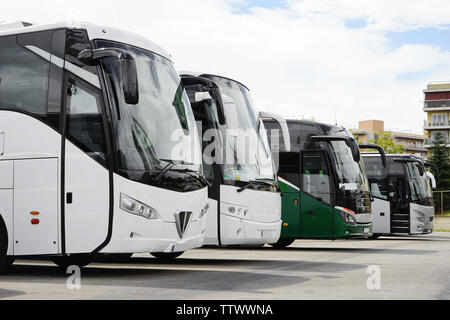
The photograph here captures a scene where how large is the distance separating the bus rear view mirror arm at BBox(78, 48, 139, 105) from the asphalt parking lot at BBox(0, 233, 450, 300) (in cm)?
260

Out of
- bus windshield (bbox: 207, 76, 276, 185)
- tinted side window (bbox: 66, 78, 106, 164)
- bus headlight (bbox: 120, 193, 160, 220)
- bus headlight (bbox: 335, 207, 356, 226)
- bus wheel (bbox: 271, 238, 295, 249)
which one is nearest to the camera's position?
bus headlight (bbox: 120, 193, 160, 220)

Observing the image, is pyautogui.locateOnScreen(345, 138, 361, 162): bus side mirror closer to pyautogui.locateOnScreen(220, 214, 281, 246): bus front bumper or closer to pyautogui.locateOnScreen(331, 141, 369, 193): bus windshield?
pyautogui.locateOnScreen(331, 141, 369, 193): bus windshield

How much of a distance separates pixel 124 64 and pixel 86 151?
4.45 ft

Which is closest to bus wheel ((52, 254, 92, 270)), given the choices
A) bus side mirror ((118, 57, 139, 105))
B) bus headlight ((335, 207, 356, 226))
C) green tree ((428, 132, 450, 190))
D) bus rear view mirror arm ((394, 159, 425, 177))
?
bus side mirror ((118, 57, 139, 105))

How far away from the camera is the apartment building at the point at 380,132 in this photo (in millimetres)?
140875

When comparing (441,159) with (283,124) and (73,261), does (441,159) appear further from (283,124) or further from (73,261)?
(73,261)

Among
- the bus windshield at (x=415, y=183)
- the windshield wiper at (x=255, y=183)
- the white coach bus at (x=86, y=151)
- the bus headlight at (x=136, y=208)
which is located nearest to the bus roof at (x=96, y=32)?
the white coach bus at (x=86, y=151)

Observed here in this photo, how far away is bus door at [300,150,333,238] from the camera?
19453mm

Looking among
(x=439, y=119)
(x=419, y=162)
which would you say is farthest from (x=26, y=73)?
(x=439, y=119)

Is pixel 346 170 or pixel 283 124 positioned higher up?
pixel 283 124

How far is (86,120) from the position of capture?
33.7 feet

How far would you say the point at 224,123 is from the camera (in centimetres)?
1308
